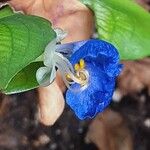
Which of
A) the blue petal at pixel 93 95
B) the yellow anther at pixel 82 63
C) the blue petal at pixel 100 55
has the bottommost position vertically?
the blue petal at pixel 93 95

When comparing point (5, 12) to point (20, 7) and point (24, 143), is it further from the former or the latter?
point (24, 143)

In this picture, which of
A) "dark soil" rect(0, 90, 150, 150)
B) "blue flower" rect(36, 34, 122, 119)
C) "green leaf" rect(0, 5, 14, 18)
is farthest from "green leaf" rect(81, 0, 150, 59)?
"dark soil" rect(0, 90, 150, 150)

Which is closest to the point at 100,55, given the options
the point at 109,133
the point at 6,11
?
the point at 6,11

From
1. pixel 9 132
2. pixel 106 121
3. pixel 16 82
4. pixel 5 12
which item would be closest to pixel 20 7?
pixel 5 12

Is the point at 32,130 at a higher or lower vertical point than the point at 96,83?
lower

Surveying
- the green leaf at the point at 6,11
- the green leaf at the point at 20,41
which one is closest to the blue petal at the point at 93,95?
the green leaf at the point at 20,41

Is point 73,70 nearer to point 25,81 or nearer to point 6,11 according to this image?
point 25,81

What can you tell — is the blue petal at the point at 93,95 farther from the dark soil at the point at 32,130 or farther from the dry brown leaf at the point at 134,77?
the dry brown leaf at the point at 134,77
